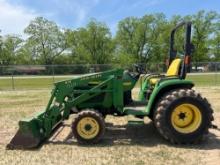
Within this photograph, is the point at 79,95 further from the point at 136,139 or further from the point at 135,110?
the point at 136,139

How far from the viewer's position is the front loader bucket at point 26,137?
7.95 m

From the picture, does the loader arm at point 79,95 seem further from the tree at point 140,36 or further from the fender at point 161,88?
the tree at point 140,36

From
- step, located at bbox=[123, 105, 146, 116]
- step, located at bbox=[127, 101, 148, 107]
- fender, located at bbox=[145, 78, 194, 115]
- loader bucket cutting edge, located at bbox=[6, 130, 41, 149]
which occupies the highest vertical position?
fender, located at bbox=[145, 78, 194, 115]

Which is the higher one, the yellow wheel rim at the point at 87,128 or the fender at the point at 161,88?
the fender at the point at 161,88

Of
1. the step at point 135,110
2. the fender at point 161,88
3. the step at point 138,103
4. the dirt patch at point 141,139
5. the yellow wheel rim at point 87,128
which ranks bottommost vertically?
the dirt patch at point 141,139

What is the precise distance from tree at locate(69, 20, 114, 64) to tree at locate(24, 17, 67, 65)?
4745mm

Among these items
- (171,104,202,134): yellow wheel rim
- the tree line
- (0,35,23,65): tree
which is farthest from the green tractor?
(0,35,23,65): tree

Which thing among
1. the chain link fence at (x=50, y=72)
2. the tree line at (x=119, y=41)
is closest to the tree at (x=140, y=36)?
the tree line at (x=119, y=41)

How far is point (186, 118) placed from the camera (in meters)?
8.26

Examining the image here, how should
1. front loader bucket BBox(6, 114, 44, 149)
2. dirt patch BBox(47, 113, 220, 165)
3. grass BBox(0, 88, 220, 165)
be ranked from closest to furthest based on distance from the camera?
grass BBox(0, 88, 220, 165), dirt patch BBox(47, 113, 220, 165), front loader bucket BBox(6, 114, 44, 149)

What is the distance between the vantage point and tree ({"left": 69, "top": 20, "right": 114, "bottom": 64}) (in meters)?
76.0

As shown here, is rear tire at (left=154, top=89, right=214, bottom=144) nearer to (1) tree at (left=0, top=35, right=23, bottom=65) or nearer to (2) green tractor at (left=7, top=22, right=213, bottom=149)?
(2) green tractor at (left=7, top=22, right=213, bottom=149)

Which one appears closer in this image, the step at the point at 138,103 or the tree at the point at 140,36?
the step at the point at 138,103

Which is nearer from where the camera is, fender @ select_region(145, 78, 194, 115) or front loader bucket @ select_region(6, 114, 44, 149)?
front loader bucket @ select_region(6, 114, 44, 149)
